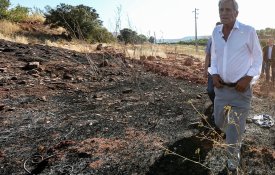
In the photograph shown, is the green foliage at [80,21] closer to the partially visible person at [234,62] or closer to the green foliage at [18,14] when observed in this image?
the green foliage at [18,14]

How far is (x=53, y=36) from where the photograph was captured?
20266 mm

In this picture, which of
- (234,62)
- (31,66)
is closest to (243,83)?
(234,62)

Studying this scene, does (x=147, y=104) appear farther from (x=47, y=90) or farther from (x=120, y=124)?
(x=47, y=90)

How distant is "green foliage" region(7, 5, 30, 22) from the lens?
21938 millimetres

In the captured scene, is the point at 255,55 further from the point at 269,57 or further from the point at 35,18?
the point at 35,18

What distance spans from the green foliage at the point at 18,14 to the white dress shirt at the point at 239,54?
20544 millimetres

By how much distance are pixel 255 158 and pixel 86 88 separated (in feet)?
15.0

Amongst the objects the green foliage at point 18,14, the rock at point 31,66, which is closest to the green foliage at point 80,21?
the green foliage at point 18,14

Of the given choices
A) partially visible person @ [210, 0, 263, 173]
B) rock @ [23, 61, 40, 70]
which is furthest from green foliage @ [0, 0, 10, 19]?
partially visible person @ [210, 0, 263, 173]

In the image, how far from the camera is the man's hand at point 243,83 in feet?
10.4

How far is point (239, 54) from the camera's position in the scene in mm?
3186

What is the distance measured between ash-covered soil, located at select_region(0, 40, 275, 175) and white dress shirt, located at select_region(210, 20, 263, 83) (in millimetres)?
536

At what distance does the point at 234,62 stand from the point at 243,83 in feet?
0.66

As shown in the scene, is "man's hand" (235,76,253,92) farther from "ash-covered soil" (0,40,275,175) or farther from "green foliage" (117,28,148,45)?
"green foliage" (117,28,148,45)
